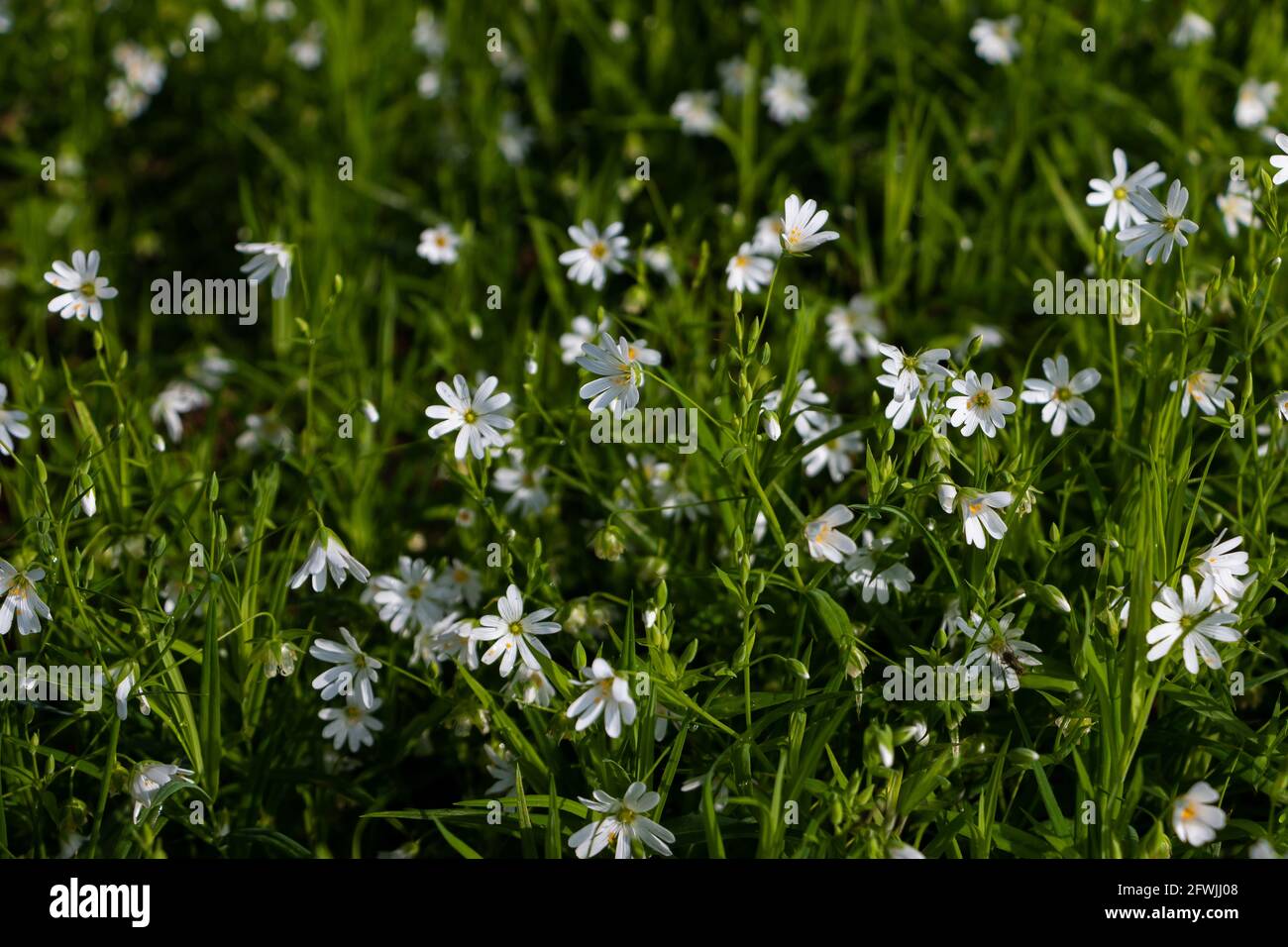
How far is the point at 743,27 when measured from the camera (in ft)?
15.8

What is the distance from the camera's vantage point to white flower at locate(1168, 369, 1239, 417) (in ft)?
8.95

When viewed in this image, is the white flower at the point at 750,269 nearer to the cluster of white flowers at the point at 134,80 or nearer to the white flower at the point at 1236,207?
the white flower at the point at 1236,207

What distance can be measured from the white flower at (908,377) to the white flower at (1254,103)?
2.35 metres

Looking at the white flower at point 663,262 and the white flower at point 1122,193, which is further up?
the white flower at point 663,262

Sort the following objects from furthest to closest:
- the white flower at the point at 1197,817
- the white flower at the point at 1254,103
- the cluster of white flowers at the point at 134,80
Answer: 1. the cluster of white flowers at the point at 134,80
2. the white flower at the point at 1254,103
3. the white flower at the point at 1197,817

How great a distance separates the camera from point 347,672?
2.65m

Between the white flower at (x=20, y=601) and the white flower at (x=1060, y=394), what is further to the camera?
the white flower at (x=1060, y=394)

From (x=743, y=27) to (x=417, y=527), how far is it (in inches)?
101

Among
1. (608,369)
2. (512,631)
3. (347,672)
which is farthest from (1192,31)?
(347,672)

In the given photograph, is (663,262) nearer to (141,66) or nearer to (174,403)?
(174,403)

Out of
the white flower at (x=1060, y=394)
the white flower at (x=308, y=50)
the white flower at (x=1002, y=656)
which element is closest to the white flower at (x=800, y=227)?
the white flower at (x=1060, y=394)

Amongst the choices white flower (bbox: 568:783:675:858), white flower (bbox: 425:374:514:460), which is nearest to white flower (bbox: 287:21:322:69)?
white flower (bbox: 425:374:514:460)

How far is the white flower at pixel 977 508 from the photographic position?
2.50 meters

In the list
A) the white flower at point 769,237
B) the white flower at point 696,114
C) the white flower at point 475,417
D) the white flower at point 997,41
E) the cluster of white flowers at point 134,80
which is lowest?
the white flower at point 475,417
